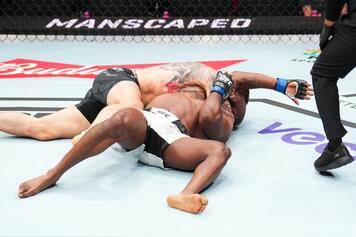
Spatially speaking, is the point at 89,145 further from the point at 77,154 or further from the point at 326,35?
the point at 326,35

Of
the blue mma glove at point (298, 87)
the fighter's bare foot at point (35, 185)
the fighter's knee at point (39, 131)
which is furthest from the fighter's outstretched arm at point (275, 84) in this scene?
the fighter's bare foot at point (35, 185)

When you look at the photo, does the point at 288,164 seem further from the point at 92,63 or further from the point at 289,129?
the point at 92,63

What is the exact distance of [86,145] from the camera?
1775 millimetres

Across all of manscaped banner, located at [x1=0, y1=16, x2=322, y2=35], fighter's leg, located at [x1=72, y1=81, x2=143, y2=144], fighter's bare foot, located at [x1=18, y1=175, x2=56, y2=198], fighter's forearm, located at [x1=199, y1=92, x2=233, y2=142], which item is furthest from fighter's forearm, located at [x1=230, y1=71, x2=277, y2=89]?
manscaped banner, located at [x1=0, y1=16, x2=322, y2=35]

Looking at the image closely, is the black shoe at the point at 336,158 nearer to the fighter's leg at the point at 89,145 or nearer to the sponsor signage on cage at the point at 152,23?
the fighter's leg at the point at 89,145

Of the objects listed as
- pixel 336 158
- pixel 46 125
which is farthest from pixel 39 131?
pixel 336 158

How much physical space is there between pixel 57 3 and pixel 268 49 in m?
2.29

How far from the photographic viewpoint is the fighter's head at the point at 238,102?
240 centimetres

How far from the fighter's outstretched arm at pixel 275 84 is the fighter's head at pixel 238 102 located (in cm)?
3

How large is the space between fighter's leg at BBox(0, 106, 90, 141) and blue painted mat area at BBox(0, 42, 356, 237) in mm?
45

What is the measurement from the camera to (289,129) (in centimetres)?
252

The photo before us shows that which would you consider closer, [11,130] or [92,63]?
[11,130]

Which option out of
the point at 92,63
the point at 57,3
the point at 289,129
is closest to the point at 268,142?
the point at 289,129

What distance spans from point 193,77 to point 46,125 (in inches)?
28.0
